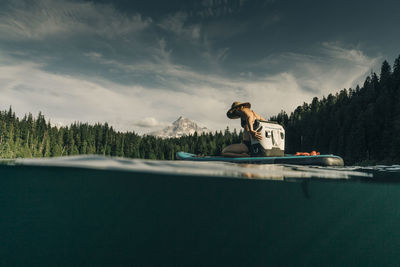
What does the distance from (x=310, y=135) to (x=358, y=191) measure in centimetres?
6043

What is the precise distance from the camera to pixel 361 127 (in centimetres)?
5250

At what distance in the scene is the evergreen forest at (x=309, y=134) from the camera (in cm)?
5194

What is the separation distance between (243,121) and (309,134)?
64641 millimetres

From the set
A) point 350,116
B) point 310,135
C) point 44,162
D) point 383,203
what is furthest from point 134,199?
point 310,135

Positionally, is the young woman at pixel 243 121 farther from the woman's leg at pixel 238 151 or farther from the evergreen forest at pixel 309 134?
the evergreen forest at pixel 309 134

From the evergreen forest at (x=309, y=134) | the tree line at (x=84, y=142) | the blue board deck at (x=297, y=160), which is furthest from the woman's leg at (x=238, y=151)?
the tree line at (x=84, y=142)

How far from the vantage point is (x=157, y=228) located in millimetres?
15312

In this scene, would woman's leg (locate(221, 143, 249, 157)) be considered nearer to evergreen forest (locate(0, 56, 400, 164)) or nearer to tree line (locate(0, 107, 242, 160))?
evergreen forest (locate(0, 56, 400, 164))

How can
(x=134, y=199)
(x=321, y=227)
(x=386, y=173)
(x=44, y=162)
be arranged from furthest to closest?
1. (x=321, y=227)
2. (x=134, y=199)
3. (x=386, y=173)
4. (x=44, y=162)

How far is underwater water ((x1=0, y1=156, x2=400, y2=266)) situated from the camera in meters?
13.5

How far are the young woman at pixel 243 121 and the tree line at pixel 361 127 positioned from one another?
38.7 m

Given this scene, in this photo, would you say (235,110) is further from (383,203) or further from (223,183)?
(383,203)

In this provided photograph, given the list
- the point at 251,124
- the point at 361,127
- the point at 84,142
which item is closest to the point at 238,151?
the point at 251,124

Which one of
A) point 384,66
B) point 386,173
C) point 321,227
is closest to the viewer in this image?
point 386,173
